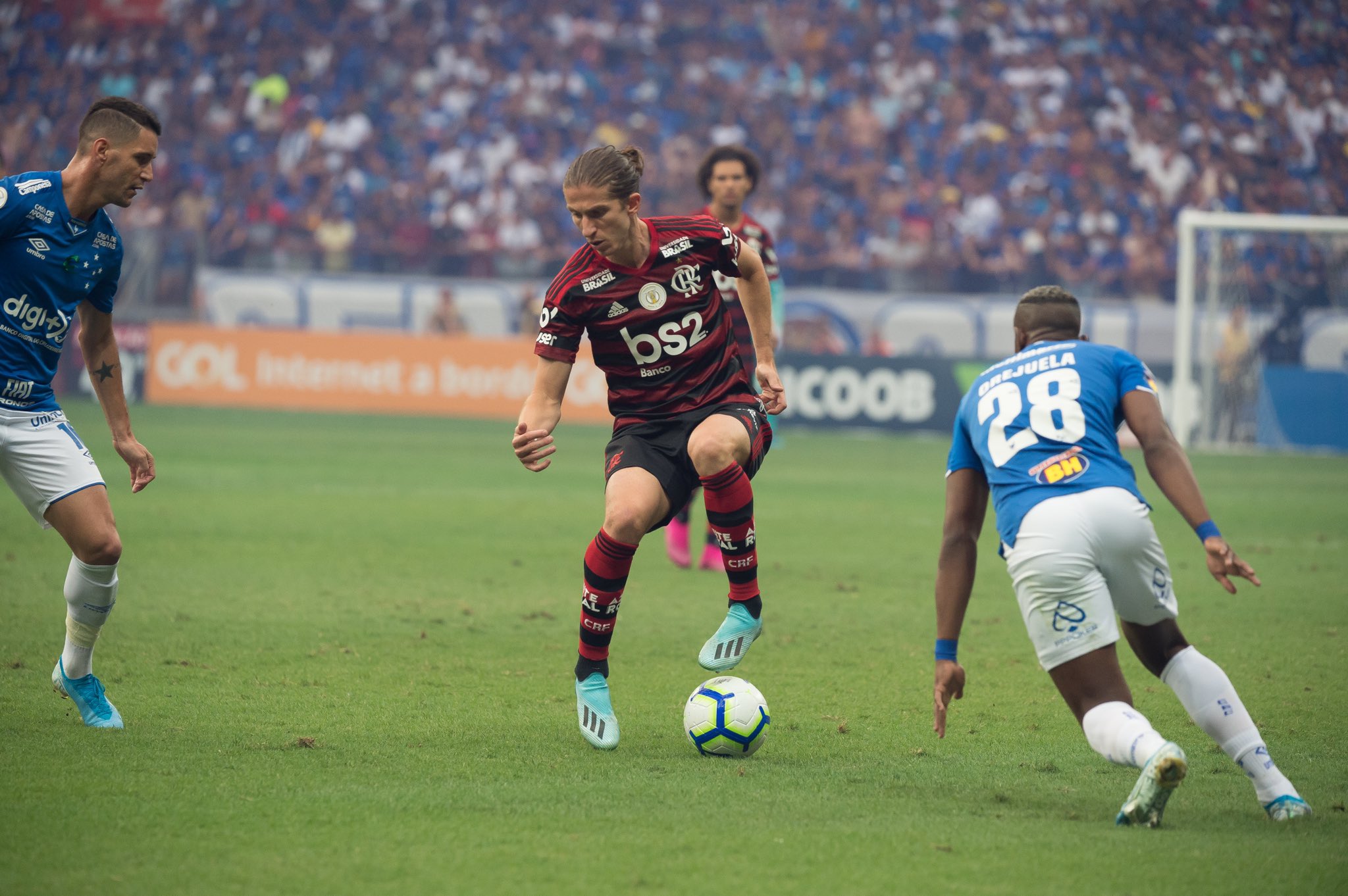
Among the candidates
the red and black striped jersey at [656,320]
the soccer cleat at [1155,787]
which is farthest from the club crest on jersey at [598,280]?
the soccer cleat at [1155,787]

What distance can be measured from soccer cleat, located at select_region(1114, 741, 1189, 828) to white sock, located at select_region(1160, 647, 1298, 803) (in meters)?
0.24

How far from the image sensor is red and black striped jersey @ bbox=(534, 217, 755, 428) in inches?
205

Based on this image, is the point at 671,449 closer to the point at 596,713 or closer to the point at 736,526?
the point at 736,526

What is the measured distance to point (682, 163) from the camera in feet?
84.8

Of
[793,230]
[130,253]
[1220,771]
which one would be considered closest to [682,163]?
[793,230]

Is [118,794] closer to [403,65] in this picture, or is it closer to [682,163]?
[682,163]

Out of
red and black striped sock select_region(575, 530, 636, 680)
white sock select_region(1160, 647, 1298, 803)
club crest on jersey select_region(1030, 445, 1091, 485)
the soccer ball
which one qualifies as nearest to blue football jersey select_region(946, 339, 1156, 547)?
club crest on jersey select_region(1030, 445, 1091, 485)

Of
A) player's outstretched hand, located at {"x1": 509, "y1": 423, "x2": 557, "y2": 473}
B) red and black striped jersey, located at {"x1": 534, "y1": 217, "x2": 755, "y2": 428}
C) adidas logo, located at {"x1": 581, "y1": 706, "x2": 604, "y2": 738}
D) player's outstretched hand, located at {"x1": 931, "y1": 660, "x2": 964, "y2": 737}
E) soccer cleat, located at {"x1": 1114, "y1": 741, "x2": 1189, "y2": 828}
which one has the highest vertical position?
red and black striped jersey, located at {"x1": 534, "y1": 217, "x2": 755, "y2": 428}

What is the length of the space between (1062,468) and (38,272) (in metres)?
3.54

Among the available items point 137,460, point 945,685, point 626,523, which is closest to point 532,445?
point 626,523

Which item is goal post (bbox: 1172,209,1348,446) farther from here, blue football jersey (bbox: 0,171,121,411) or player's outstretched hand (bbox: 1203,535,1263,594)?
blue football jersey (bbox: 0,171,121,411)

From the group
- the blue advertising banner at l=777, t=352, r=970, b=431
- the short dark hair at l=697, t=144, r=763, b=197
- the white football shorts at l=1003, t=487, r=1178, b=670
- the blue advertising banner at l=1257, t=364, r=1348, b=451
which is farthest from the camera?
the blue advertising banner at l=777, t=352, r=970, b=431

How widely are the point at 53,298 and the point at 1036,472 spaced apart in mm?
3450

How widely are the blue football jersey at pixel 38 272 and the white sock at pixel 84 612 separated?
633 mm
